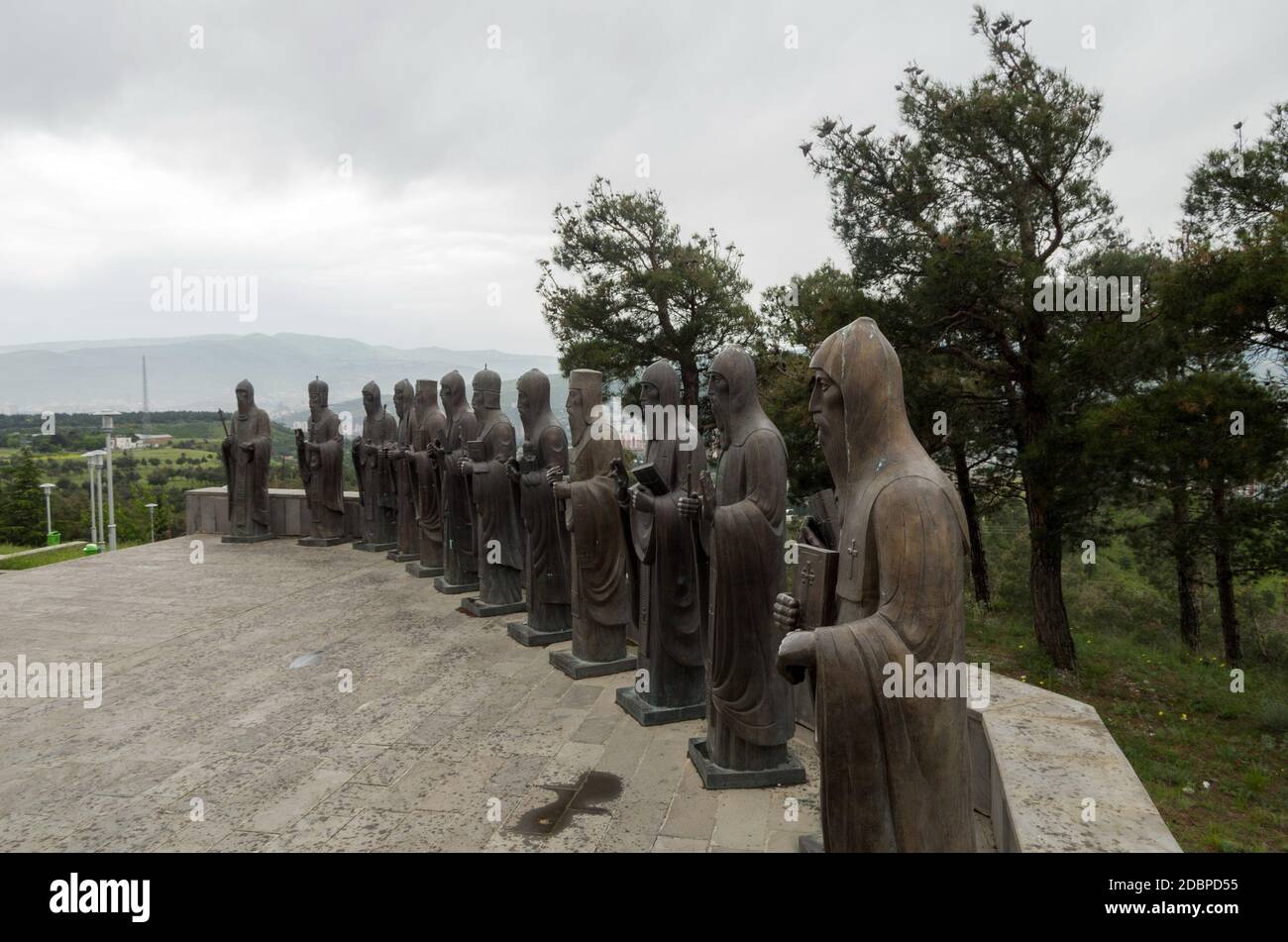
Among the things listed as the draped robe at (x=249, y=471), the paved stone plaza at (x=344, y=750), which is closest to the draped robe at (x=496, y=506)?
the paved stone plaza at (x=344, y=750)

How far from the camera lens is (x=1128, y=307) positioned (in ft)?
30.4

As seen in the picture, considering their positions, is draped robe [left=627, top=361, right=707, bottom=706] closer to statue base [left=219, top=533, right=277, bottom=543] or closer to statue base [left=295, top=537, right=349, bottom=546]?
statue base [left=295, top=537, right=349, bottom=546]

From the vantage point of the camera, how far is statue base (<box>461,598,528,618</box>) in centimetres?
935

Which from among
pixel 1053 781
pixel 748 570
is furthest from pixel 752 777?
pixel 1053 781

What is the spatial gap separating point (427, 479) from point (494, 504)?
289 cm

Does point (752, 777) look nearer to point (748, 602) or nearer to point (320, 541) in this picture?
point (748, 602)

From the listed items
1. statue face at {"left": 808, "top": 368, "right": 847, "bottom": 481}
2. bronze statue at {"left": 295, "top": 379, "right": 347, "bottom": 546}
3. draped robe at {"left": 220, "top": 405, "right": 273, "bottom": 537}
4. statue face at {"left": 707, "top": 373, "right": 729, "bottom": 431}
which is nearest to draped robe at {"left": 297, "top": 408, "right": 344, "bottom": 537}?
bronze statue at {"left": 295, "top": 379, "right": 347, "bottom": 546}

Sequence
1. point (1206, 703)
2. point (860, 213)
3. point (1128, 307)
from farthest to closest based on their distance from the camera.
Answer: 1. point (860, 213)
2. point (1206, 703)
3. point (1128, 307)

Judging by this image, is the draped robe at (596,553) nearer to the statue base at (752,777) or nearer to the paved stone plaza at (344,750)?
the paved stone plaza at (344,750)

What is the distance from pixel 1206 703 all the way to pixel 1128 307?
5182mm

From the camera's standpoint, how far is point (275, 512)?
15.5 m

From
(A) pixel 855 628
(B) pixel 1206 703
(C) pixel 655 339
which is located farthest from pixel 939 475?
(C) pixel 655 339

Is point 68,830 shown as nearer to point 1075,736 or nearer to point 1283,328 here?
point 1075,736

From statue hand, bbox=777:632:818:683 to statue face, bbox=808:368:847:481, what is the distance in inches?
25.8
